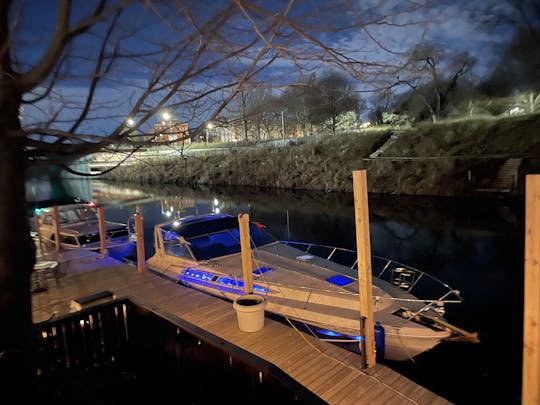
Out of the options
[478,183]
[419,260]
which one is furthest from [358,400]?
[478,183]

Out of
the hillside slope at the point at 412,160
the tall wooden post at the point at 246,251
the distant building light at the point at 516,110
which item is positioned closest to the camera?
the tall wooden post at the point at 246,251

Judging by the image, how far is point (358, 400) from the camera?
12.9 ft

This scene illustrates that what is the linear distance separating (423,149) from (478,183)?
643 centimetres

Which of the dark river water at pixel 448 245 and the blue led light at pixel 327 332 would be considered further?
the dark river water at pixel 448 245

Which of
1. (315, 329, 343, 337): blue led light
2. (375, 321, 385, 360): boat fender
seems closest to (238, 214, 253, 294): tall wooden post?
(315, 329, 343, 337): blue led light

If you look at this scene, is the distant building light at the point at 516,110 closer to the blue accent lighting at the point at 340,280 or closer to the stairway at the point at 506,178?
the stairway at the point at 506,178

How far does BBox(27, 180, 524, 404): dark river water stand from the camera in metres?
6.73

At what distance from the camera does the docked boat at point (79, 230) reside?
14.2 metres

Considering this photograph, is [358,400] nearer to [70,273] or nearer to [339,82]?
[339,82]

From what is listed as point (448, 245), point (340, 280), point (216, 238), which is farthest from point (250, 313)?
point (448, 245)

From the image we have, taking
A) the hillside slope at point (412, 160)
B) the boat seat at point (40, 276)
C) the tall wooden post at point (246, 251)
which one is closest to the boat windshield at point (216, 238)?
the boat seat at point (40, 276)

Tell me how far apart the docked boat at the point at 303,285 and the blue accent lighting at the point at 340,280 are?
0.01 meters

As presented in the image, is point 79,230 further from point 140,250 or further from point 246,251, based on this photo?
point 246,251

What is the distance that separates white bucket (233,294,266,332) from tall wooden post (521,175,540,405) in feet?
11.0
